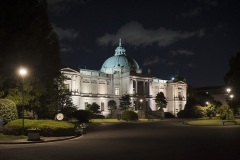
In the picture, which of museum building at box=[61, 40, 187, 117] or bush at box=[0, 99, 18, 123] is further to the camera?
museum building at box=[61, 40, 187, 117]

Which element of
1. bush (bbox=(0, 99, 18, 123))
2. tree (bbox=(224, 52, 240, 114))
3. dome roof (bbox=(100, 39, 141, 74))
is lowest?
bush (bbox=(0, 99, 18, 123))

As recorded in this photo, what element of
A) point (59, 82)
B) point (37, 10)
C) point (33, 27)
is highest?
point (37, 10)

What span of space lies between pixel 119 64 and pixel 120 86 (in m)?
12.0

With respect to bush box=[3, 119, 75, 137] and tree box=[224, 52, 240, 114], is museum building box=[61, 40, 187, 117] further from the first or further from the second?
bush box=[3, 119, 75, 137]

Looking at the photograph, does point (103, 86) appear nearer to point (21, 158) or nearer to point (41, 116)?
point (41, 116)

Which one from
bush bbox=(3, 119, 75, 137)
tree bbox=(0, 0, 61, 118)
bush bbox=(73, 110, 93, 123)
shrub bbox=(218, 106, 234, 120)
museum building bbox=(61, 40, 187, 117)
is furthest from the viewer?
museum building bbox=(61, 40, 187, 117)

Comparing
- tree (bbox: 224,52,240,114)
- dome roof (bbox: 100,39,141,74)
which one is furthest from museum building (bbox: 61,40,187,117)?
tree (bbox: 224,52,240,114)

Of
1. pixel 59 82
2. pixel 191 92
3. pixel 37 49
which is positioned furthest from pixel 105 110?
pixel 37 49

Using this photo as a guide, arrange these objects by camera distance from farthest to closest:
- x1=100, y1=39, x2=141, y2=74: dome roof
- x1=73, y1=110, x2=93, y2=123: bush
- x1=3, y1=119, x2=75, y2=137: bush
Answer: x1=100, y1=39, x2=141, y2=74: dome roof, x1=73, y1=110, x2=93, y2=123: bush, x1=3, y1=119, x2=75, y2=137: bush

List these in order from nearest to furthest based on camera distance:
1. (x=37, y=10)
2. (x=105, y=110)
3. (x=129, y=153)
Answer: (x=129, y=153)
(x=37, y=10)
(x=105, y=110)

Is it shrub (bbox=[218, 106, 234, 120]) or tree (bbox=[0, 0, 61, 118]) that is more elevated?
tree (bbox=[0, 0, 61, 118])

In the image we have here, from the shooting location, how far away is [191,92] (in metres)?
138

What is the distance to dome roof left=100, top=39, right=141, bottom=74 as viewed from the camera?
129125 millimetres

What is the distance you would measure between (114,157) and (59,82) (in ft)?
137
